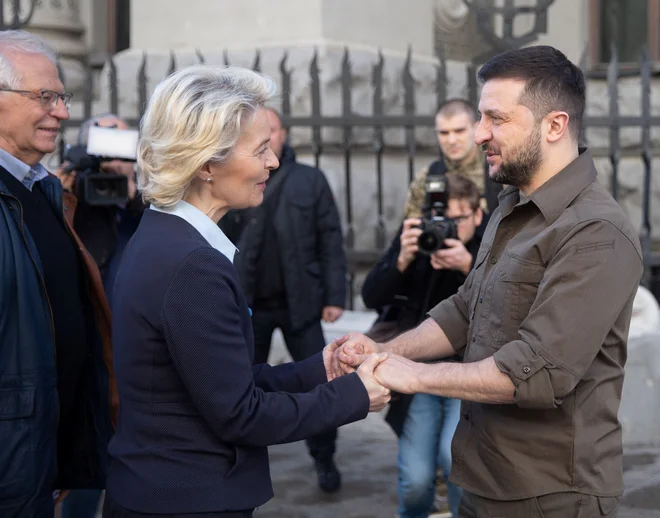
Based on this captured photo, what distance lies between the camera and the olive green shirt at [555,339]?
93.3 inches

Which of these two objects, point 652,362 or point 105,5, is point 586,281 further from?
point 105,5

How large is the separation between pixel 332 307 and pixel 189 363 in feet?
10.4

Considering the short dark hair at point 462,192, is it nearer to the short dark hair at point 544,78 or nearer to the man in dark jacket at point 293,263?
the man in dark jacket at point 293,263

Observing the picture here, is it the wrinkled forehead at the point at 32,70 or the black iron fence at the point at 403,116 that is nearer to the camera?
the wrinkled forehead at the point at 32,70

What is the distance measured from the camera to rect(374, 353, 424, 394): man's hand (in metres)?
2.61

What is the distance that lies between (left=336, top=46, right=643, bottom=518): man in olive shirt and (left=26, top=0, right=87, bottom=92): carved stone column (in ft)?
22.4

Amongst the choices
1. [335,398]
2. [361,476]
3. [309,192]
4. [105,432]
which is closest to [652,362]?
[361,476]

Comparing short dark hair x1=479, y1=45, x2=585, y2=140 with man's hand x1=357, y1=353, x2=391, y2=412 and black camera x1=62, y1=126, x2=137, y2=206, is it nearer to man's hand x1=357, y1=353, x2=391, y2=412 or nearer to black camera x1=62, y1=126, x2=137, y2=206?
man's hand x1=357, y1=353, x2=391, y2=412

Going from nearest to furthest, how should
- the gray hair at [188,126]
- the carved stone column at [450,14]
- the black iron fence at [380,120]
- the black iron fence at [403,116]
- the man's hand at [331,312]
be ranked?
the gray hair at [188,126]
the man's hand at [331,312]
the black iron fence at [403,116]
the black iron fence at [380,120]
the carved stone column at [450,14]

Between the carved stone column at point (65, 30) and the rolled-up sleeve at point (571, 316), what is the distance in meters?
7.10

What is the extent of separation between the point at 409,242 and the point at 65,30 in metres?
6.23

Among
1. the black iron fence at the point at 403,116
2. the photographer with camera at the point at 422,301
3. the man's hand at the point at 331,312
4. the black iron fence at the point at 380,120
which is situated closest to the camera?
the photographer with camera at the point at 422,301

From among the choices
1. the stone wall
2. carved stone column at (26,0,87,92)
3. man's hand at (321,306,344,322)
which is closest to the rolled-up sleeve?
man's hand at (321,306,344,322)

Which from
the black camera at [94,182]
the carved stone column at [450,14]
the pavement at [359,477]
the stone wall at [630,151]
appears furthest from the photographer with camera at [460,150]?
the carved stone column at [450,14]
